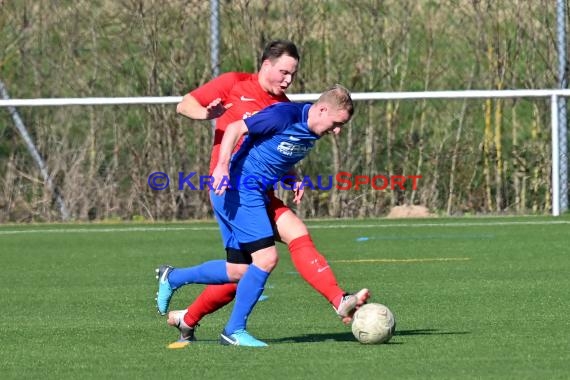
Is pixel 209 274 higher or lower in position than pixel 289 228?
lower

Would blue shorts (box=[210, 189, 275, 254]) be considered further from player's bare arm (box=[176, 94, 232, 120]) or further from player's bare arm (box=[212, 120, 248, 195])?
player's bare arm (box=[176, 94, 232, 120])

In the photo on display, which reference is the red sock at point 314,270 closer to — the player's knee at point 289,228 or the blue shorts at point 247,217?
the player's knee at point 289,228

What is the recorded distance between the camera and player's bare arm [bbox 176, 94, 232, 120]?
7.38 metres

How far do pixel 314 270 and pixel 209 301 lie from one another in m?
0.65

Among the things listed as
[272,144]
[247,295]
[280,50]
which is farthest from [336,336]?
[280,50]

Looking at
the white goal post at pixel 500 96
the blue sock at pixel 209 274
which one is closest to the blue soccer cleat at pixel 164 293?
the blue sock at pixel 209 274

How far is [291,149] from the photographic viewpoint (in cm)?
714

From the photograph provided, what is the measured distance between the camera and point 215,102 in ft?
24.2

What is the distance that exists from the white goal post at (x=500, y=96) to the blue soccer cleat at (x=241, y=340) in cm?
782

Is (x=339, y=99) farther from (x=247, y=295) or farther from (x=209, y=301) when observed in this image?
(x=209, y=301)

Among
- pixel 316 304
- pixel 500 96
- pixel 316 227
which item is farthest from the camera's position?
pixel 500 96

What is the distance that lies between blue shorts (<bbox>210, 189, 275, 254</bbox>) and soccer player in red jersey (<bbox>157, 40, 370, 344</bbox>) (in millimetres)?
173

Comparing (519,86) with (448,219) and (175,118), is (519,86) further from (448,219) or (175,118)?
(175,118)

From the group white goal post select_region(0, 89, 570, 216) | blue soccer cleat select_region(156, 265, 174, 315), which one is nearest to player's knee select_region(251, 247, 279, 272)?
blue soccer cleat select_region(156, 265, 174, 315)
